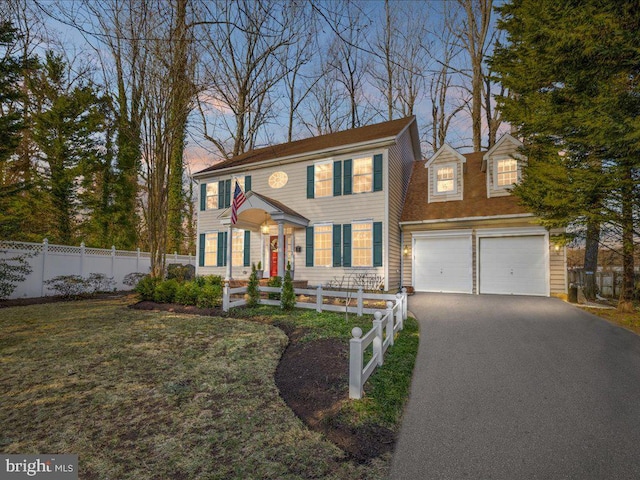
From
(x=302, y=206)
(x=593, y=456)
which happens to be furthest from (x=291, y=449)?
(x=302, y=206)

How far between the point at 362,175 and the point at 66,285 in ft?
40.8

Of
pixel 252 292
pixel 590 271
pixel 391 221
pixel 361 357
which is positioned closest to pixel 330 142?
pixel 391 221

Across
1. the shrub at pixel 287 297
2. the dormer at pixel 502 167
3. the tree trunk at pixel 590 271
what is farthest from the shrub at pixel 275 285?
the tree trunk at pixel 590 271

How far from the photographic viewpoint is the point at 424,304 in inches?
390

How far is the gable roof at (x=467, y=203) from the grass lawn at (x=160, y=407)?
7.72 meters

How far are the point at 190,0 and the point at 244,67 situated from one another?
18058 mm

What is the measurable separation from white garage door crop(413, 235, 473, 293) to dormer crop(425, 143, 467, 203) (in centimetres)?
189

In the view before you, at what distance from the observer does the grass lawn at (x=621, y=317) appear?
7123 millimetres

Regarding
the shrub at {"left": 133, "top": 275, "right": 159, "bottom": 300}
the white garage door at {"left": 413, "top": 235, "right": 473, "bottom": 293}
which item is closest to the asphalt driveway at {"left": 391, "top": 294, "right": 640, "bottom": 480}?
the white garage door at {"left": 413, "top": 235, "right": 473, "bottom": 293}

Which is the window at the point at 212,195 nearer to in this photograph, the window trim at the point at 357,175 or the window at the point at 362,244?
the window trim at the point at 357,175

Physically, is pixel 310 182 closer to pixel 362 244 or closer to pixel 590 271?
pixel 362 244

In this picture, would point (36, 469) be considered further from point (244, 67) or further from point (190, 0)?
point (244, 67)

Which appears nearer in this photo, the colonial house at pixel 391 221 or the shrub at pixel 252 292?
the shrub at pixel 252 292

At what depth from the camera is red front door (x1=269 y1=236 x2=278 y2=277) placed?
13.6m
